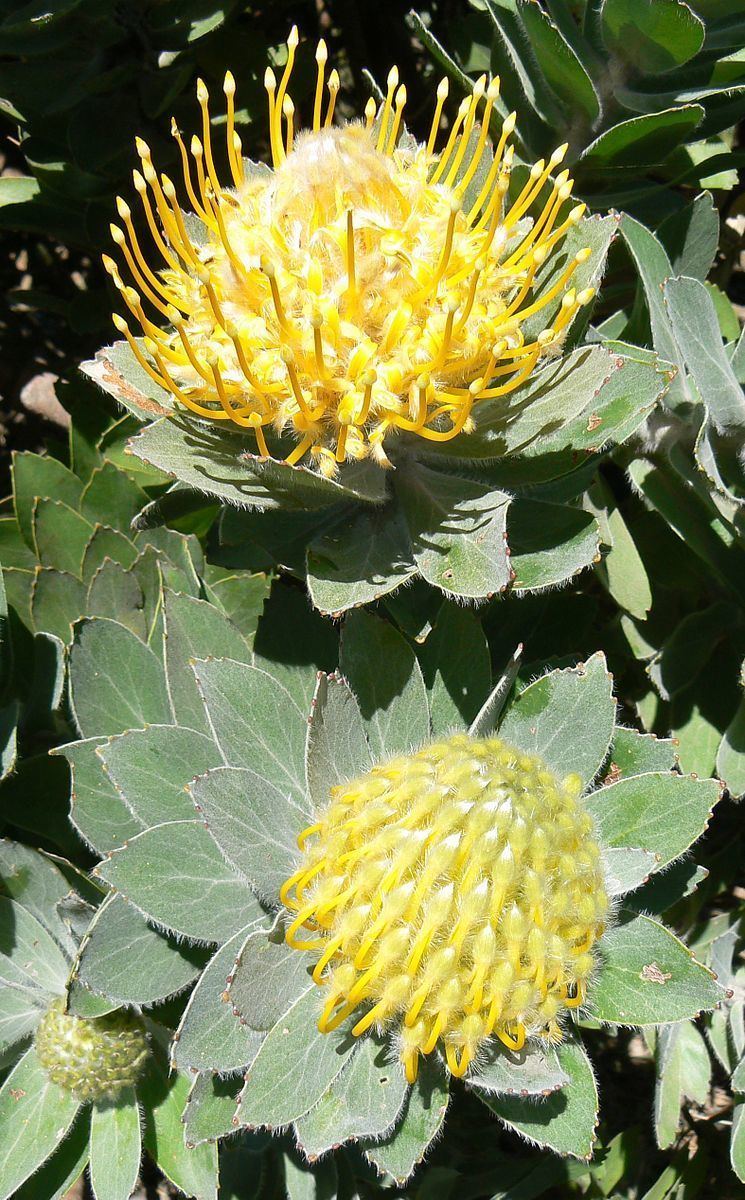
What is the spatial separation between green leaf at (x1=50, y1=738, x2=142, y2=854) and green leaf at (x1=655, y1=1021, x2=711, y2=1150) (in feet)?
4.27

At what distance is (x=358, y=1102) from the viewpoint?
151 centimetres

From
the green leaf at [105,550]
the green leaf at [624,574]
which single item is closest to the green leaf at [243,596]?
the green leaf at [105,550]

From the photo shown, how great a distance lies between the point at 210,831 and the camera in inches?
59.3

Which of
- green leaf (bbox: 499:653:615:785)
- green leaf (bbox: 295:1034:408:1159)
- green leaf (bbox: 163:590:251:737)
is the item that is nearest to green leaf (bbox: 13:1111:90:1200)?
green leaf (bbox: 295:1034:408:1159)

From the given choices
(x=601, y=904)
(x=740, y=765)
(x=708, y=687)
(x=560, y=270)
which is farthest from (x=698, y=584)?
(x=601, y=904)

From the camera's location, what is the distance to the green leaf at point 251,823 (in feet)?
4.92

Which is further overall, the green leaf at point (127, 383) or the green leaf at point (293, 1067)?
the green leaf at point (127, 383)

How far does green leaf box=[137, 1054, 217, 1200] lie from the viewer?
1.86 meters

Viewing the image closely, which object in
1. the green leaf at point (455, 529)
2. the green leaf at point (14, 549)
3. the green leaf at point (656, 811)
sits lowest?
the green leaf at point (656, 811)

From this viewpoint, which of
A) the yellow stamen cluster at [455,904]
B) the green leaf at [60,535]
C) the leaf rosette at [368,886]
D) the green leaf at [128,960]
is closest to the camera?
the yellow stamen cluster at [455,904]

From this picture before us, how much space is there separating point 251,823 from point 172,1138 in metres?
0.81

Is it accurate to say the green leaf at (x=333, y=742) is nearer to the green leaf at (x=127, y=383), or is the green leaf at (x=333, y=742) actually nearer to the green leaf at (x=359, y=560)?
the green leaf at (x=359, y=560)

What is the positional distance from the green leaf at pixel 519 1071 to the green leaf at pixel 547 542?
69cm

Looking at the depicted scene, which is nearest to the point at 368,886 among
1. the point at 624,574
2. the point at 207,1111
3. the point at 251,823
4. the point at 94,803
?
the point at 251,823
